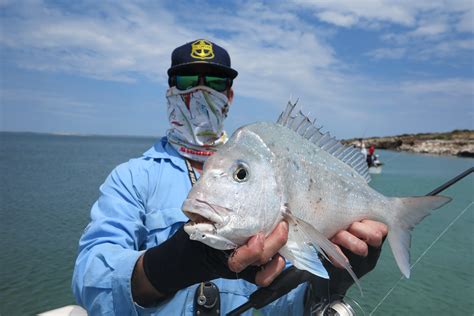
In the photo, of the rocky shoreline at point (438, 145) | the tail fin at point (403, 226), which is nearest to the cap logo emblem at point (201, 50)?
the tail fin at point (403, 226)

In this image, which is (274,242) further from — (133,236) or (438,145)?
(438,145)

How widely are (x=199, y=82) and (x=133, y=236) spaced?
1.46 metres

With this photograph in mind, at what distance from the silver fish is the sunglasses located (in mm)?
1075

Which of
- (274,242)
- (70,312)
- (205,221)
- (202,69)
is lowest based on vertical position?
(70,312)

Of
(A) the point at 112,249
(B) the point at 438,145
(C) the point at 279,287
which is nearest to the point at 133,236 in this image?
(A) the point at 112,249

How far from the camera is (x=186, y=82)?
318 cm

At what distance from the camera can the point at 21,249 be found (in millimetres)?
12391

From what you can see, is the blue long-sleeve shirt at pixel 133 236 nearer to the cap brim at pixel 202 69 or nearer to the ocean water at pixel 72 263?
the cap brim at pixel 202 69

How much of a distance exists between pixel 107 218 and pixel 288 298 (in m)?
1.54

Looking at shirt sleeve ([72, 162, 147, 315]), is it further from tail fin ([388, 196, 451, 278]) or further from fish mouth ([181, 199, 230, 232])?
tail fin ([388, 196, 451, 278])

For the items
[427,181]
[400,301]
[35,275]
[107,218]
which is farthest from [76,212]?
[427,181]

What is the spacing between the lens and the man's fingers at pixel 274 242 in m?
1.73

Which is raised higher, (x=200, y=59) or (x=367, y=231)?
(x=200, y=59)

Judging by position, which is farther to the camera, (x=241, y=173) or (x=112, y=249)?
(x=112, y=249)
